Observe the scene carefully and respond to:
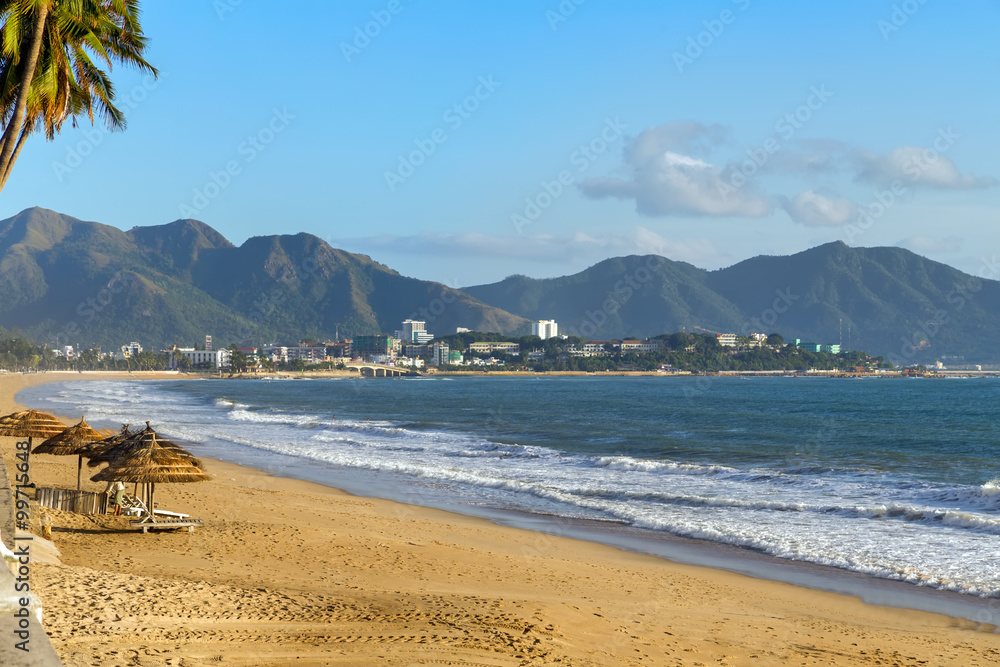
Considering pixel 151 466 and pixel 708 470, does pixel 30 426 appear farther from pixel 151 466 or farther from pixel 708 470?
pixel 708 470

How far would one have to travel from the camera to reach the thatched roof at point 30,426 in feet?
52.1

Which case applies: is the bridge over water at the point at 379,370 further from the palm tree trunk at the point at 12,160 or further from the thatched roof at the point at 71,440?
the palm tree trunk at the point at 12,160

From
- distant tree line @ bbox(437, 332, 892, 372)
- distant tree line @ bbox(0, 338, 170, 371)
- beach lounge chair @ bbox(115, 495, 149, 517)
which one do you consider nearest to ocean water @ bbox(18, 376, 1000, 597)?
beach lounge chair @ bbox(115, 495, 149, 517)

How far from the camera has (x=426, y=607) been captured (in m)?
8.48

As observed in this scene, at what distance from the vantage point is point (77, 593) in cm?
751

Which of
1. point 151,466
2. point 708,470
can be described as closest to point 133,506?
point 151,466

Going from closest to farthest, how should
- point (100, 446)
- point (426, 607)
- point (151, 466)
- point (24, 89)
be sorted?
point (426, 607) < point (24, 89) < point (151, 466) < point (100, 446)

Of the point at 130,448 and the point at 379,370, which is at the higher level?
the point at 130,448

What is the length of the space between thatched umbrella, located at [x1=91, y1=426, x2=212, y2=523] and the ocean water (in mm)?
6442

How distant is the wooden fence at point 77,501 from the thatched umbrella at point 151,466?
43.3 inches

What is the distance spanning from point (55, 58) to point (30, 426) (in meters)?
7.74

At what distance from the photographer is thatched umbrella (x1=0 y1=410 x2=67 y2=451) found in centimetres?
1587

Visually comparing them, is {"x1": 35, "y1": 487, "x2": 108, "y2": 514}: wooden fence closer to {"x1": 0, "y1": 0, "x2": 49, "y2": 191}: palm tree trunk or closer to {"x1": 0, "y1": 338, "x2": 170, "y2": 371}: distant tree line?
{"x1": 0, "y1": 0, "x2": 49, "y2": 191}: palm tree trunk

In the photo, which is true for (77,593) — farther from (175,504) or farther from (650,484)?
(650,484)
